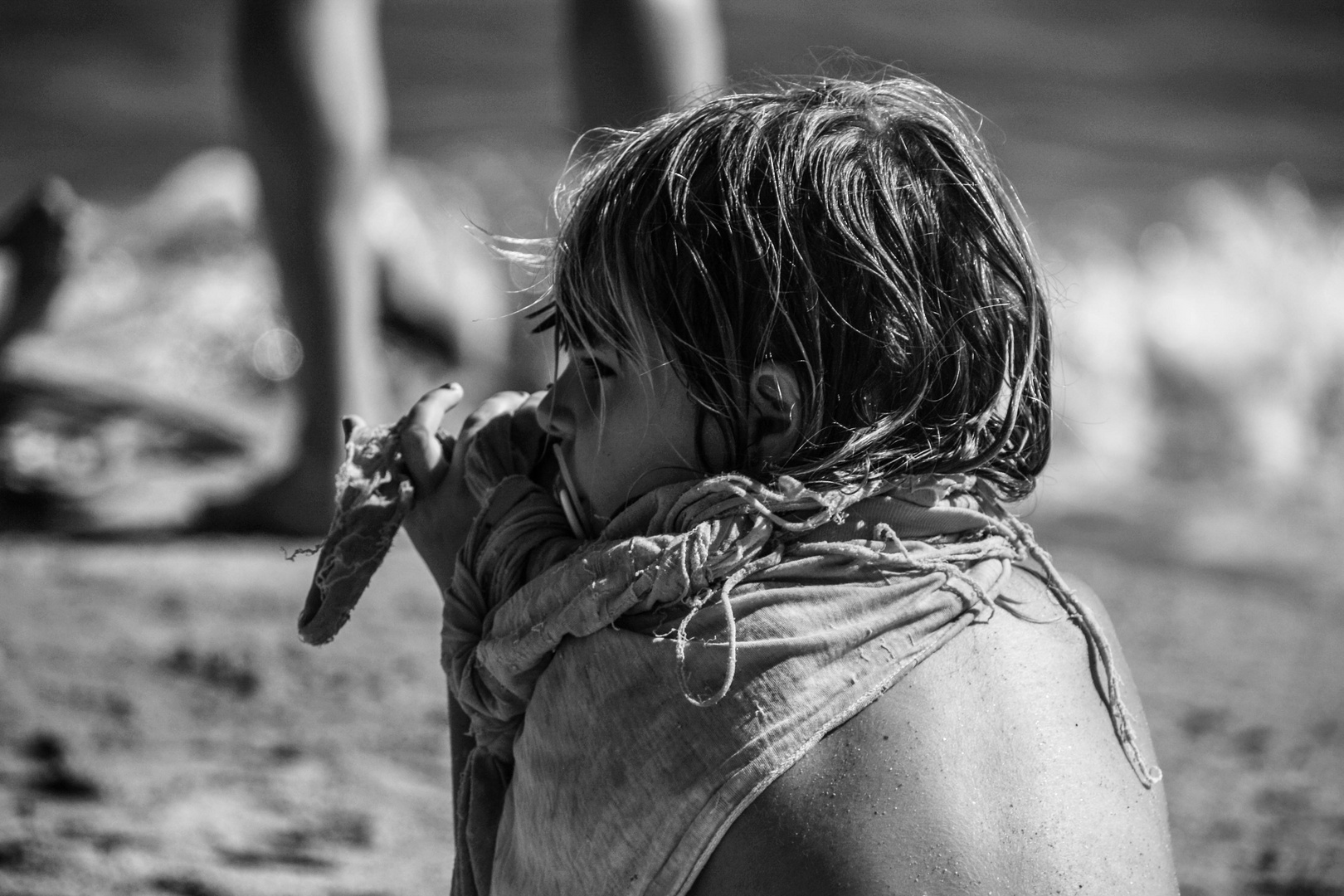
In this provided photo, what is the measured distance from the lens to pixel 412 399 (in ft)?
13.1

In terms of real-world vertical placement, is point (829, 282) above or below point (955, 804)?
above

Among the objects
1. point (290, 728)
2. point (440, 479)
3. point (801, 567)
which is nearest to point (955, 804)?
point (801, 567)

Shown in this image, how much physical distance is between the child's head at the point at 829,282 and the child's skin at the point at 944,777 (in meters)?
0.03

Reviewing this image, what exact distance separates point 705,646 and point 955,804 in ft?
0.60

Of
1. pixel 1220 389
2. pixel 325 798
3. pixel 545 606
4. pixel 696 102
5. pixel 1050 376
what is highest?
pixel 696 102

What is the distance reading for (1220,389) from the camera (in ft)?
17.5

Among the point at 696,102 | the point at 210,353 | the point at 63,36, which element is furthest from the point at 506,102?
the point at 696,102

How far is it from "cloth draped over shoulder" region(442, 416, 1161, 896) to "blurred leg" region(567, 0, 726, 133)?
1.47m

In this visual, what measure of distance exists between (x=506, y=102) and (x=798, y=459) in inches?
338

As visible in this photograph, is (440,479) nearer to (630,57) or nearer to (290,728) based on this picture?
(290,728)

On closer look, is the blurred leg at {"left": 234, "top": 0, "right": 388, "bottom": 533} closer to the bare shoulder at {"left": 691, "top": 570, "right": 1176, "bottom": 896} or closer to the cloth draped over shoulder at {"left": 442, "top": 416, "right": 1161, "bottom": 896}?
the cloth draped over shoulder at {"left": 442, "top": 416, "right": 1161, "bottom": 896}

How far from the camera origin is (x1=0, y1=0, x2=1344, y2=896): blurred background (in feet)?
6.14

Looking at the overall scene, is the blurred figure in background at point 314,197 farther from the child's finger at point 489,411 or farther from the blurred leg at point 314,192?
the child's finger at point 489,411

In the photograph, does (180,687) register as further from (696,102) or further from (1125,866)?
(1125,866)
